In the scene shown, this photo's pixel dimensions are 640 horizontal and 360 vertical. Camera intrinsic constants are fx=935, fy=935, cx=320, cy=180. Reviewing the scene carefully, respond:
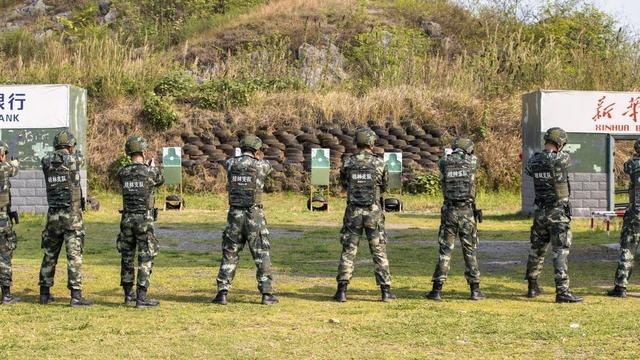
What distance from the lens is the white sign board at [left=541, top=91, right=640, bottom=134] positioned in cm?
2408

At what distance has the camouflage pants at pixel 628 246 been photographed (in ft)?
41.1

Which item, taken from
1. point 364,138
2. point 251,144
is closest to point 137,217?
point 251,144

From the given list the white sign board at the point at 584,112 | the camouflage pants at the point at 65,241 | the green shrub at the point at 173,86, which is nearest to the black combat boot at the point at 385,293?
the camouflage pants at the point at 65,241

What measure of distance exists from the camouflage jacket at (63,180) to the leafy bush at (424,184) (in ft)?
63.0

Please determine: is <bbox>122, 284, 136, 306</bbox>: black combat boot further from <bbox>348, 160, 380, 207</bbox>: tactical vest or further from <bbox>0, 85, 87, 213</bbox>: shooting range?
<bbox>0, 85, 87, 213</bbox>: shooting range

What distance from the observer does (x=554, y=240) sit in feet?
40.2

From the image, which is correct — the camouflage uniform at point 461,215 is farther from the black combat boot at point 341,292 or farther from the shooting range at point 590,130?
the shooting range at point 590,130

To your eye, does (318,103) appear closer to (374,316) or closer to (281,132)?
(281,132)

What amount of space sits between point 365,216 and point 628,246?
12.1 feet

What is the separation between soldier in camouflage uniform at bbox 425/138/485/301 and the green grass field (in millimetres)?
365

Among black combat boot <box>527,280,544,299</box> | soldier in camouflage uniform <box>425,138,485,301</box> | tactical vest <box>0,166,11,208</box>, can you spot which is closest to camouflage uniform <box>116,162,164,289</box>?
tactical vest <box>0,166,11,208</box>

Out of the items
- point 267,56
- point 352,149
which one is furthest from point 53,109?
point 267,56

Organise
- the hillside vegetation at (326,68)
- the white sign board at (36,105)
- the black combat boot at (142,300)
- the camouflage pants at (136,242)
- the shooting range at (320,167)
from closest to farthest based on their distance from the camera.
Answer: the black combat boot at (142,300) → the camouflage pants at (136,242) → the white sign board at (36,105) → the shooting range at (320,167) → the hillside vegetation at (326,68)

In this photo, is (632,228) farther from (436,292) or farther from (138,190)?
(138,190)
